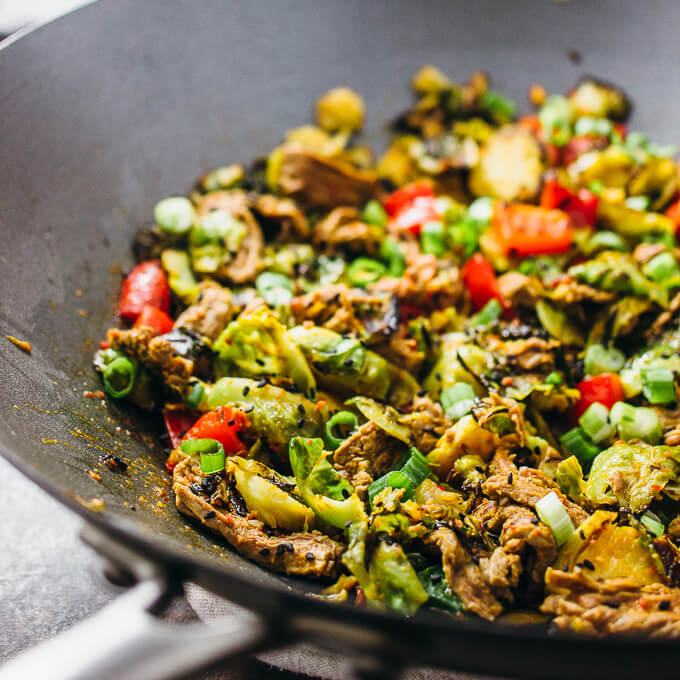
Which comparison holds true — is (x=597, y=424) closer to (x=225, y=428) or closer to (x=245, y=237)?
(x=225, y=428)

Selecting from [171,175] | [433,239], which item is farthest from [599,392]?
[171,175]

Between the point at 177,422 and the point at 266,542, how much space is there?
0.74 metres

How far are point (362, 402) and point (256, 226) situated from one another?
51.5 inches

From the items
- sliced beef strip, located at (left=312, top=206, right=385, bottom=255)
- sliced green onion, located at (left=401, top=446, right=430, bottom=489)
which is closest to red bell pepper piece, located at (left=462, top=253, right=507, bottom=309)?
sliced beef strip, located at (left=312, top=206, right=385, bottom=255)

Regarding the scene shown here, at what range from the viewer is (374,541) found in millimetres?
2031

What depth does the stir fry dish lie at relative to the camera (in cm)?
204

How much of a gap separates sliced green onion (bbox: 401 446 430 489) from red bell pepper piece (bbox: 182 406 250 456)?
63cm

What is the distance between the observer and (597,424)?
2637 mm

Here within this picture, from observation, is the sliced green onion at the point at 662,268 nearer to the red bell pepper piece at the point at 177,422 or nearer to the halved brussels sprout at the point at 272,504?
the halved brussels sprout at the point at 272,504

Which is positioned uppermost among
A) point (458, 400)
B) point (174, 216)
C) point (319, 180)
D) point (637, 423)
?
point (174, 216)

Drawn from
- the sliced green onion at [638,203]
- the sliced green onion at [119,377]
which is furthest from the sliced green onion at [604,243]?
the sliced green onion at [119,377]

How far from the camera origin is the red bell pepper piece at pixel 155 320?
9.28 ft

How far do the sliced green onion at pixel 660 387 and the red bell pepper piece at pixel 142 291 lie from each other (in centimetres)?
217

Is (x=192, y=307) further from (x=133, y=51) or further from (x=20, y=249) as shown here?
(x=133, y=51)
